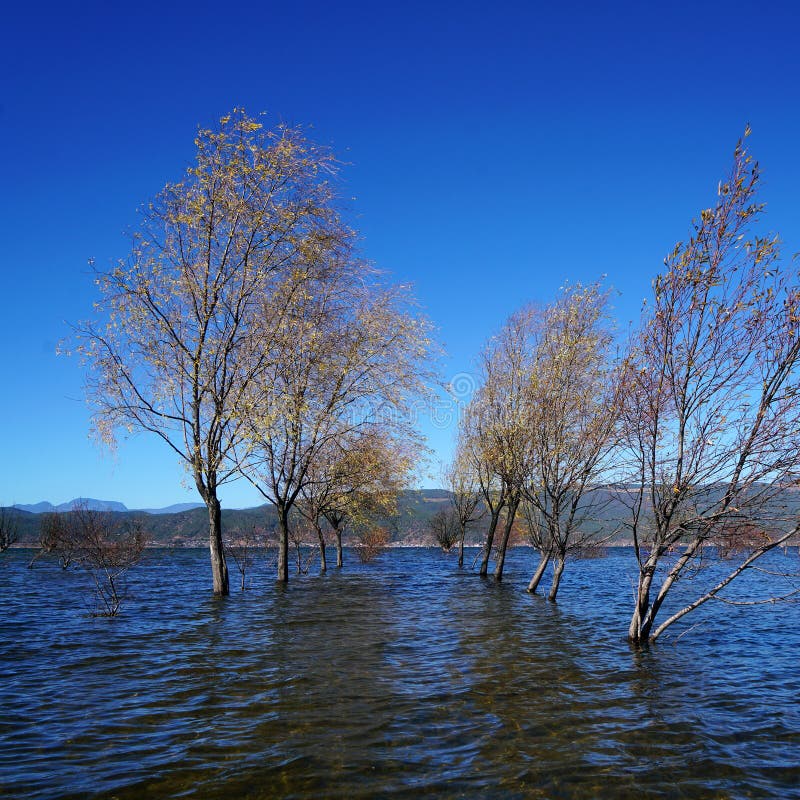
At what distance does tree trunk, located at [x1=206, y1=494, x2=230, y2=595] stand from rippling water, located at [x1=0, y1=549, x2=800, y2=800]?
8.58 ft

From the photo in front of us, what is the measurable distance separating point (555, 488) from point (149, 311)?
1521 centimetres

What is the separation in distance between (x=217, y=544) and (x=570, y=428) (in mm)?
13287

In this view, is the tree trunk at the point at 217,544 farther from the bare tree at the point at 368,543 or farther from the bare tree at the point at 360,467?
the bare tree at the point at 368,543

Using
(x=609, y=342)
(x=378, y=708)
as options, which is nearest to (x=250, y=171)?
(x=609, y=342)

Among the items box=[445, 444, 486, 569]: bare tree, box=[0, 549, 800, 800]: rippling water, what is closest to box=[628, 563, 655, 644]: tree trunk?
box=[0, 549, 800, 800]: rippling water

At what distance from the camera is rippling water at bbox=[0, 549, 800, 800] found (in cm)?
662

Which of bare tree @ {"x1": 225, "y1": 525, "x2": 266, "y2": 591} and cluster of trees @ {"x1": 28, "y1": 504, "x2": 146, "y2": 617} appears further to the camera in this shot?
bare tree @ {"x1": 225, "y1": 525, "x2": 266, "y2": 591}

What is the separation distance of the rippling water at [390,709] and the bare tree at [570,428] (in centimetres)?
371

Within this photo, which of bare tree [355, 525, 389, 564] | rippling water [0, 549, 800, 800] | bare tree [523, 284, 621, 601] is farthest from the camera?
bare tree [355, 525, 389, 564]

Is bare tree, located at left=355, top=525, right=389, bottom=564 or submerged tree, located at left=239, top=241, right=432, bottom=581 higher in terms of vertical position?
submerged tree, located at left=239, top=241, right=432, bottom=581

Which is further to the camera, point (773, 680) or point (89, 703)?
point (773, 680)

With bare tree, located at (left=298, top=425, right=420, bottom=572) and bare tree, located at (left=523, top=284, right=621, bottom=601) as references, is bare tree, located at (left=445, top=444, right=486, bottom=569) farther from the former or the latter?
bare tree, located at (left=523, top=284, right=621, bottom=601)

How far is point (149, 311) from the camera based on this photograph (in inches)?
756

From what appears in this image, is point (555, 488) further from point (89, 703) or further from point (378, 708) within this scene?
point (89, 703)
